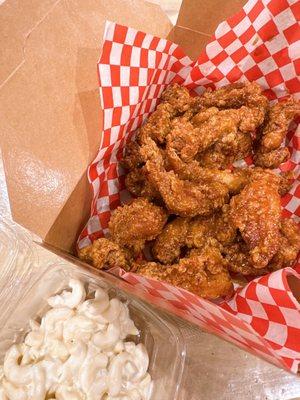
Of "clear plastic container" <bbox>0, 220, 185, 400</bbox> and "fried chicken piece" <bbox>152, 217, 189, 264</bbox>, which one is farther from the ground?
"fried chicken piece" <bbox>152, 217, 189, 264</bbox>

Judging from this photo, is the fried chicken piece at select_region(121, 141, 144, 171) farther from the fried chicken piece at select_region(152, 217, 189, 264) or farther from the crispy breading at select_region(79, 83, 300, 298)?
the fried chicken piece at select_region(152, 217, 189, 264)

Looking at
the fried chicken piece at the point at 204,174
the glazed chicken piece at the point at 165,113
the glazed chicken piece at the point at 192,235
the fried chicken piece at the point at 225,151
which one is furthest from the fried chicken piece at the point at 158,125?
the glazed chicken piece at the point at 192,235

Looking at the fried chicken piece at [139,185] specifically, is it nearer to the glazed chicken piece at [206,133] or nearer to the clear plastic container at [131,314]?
the glazed chicken piece at [206,133]

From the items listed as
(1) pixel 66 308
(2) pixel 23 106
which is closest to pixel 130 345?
(1) pixel 66 308

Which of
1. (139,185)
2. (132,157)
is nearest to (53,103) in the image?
(132,157)

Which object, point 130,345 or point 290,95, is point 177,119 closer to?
point 290,95

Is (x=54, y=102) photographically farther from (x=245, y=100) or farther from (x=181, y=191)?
(x=245, y=100)

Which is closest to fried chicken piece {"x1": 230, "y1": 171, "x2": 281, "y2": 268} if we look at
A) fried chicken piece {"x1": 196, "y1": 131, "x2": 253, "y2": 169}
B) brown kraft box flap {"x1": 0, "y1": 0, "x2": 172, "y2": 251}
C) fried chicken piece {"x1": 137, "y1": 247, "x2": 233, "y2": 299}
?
fried chicken piece {"x1": 137, "y1": 247, "x2": 233, "y2": 299}
